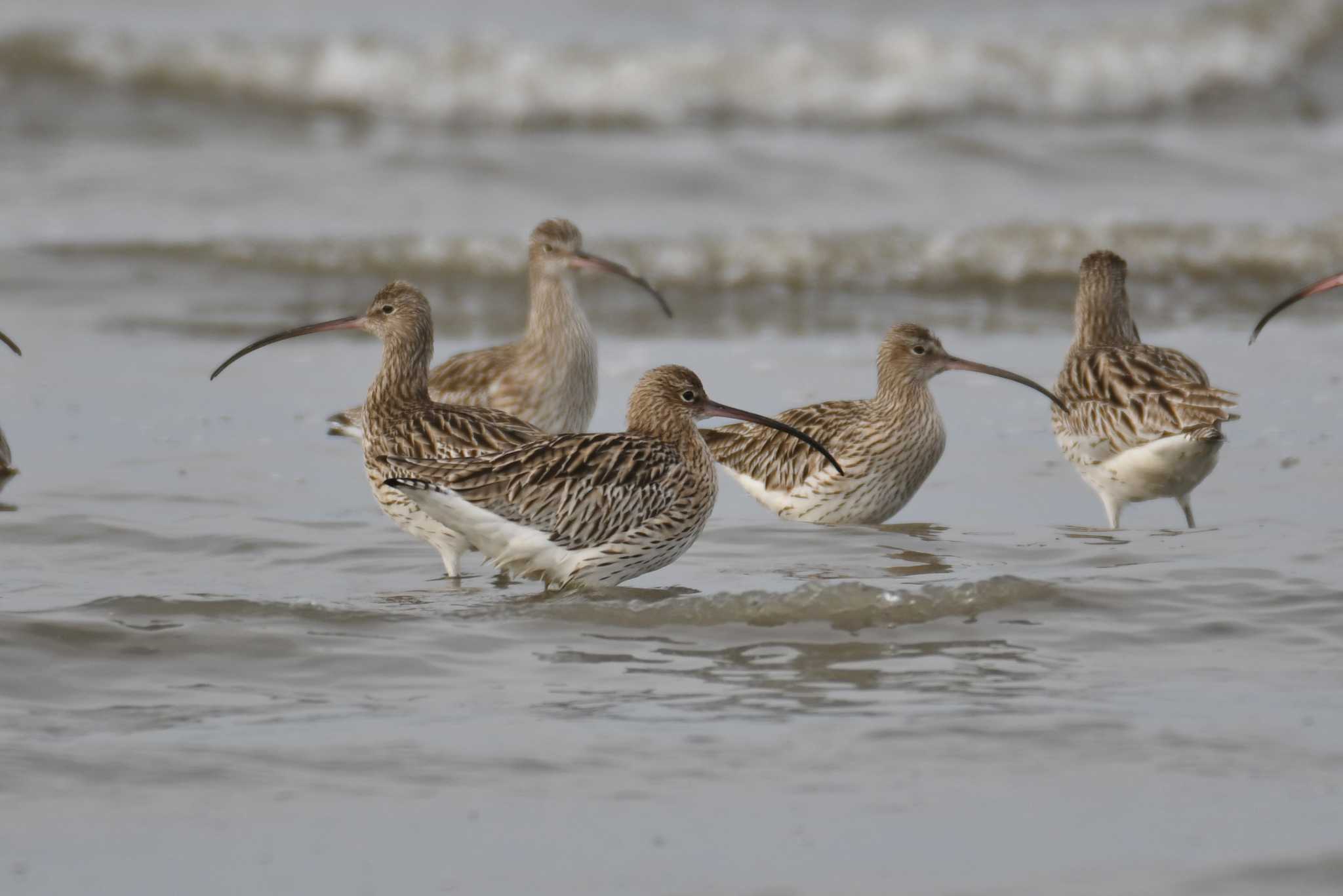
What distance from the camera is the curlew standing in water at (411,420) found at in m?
7.46

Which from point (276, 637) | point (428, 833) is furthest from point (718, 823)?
point (276, 637)

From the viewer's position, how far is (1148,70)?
21.7 m

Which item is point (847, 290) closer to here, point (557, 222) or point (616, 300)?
point (616, 300)

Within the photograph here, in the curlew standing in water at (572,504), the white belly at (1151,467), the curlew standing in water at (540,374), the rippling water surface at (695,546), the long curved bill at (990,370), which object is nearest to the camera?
the rippling water surface at (695,546)

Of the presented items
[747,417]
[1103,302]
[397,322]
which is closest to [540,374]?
[397,322]

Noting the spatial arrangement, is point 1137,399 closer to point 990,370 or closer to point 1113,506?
point 1113,506

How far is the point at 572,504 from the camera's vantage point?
23.1 ft

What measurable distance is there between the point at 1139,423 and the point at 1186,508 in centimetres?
41

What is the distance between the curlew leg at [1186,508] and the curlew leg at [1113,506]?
0.77ft

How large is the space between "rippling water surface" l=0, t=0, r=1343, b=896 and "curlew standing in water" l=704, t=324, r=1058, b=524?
0.20 metres

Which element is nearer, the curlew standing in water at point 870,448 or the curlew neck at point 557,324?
the curlew standing in water at point 870,448

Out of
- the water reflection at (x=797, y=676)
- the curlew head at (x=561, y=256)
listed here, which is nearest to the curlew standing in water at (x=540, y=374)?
the curlew head at (x=561, y=256)

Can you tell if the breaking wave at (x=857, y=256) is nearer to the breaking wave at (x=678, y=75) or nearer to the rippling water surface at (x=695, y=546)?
the rippling water surface at (x=695, y=546)

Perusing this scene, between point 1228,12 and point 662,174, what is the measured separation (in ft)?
27.3
